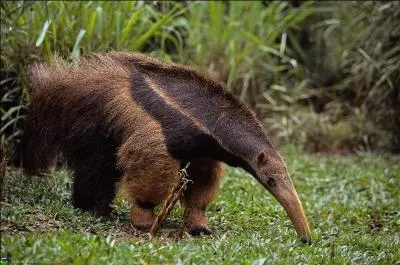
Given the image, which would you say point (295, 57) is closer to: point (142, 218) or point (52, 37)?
point (52, 37)

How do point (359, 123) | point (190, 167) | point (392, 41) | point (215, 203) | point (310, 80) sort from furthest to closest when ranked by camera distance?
1. point (310, 80)
2. point (359, 123)
3. point (392, 41)
4. point (215, 203)
5. point (190, 167)

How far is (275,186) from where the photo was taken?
15.8 feet

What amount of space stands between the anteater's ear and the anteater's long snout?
0.41 feet

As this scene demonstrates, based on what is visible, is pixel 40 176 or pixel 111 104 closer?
pixel 111 104

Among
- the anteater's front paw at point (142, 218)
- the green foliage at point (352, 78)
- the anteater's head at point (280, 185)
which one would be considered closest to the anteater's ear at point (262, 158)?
the anteater's head at point (280, 185)

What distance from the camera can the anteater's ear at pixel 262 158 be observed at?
15.8ft

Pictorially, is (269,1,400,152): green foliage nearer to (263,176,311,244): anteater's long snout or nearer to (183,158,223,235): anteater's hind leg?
(183,158,223,235): anteater's hind leg

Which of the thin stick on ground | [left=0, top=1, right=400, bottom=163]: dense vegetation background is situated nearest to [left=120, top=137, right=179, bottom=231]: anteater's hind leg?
the thin stick on ground

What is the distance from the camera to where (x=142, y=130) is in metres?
4.88

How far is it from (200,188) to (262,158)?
0.65 m

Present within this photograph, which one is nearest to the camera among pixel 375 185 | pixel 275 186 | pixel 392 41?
pixel 275 186

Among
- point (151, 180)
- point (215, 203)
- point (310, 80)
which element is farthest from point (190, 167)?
point (310, 80)

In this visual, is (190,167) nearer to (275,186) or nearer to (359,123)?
(275,186)

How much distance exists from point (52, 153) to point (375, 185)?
149 inches
